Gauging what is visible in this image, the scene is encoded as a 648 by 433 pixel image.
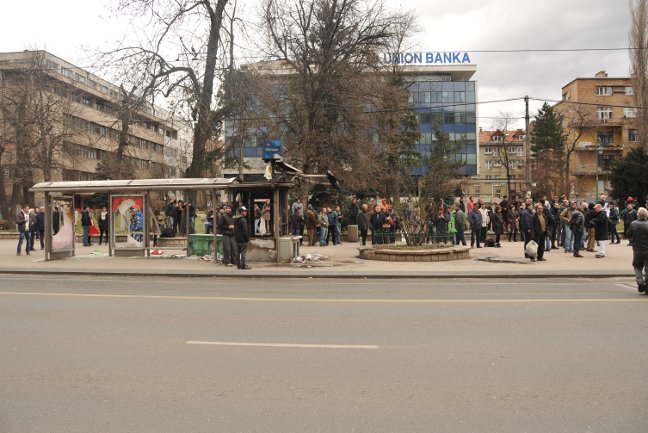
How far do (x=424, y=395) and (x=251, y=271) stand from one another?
10811 millimetres

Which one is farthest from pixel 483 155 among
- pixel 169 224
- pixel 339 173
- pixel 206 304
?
pixel 206 304

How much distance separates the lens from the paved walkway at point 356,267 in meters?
14.4

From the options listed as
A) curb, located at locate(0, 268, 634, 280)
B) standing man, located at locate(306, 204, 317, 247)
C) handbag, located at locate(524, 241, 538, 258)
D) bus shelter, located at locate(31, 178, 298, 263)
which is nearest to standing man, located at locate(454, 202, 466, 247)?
handbag, located at locate(524, 241, 538, 258)

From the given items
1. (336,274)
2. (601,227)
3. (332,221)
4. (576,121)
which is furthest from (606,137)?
(336,274)

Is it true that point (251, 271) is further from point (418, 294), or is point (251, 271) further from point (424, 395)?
point (424, 395)

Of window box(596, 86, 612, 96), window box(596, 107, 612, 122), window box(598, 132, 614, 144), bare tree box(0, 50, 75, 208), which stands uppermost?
window box(596, 86, 612, 96)

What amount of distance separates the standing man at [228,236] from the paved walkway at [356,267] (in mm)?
404

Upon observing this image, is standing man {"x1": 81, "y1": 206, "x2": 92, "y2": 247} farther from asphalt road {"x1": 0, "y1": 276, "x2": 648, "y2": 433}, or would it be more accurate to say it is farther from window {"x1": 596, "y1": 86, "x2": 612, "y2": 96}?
window {"x1": 596, "y1": 86, "x2": 612, "y2": 96}

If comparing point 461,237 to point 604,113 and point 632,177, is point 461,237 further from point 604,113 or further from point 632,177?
point 604,113

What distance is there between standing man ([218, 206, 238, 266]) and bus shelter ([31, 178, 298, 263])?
0.71 metres

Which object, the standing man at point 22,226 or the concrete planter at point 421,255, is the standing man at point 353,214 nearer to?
the concrete planter at point 421,255

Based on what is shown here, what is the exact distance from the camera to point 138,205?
18.0m

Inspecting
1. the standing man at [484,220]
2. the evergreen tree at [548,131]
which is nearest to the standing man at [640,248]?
the standing man at [484,220]

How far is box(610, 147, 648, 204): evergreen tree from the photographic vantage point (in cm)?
4528
